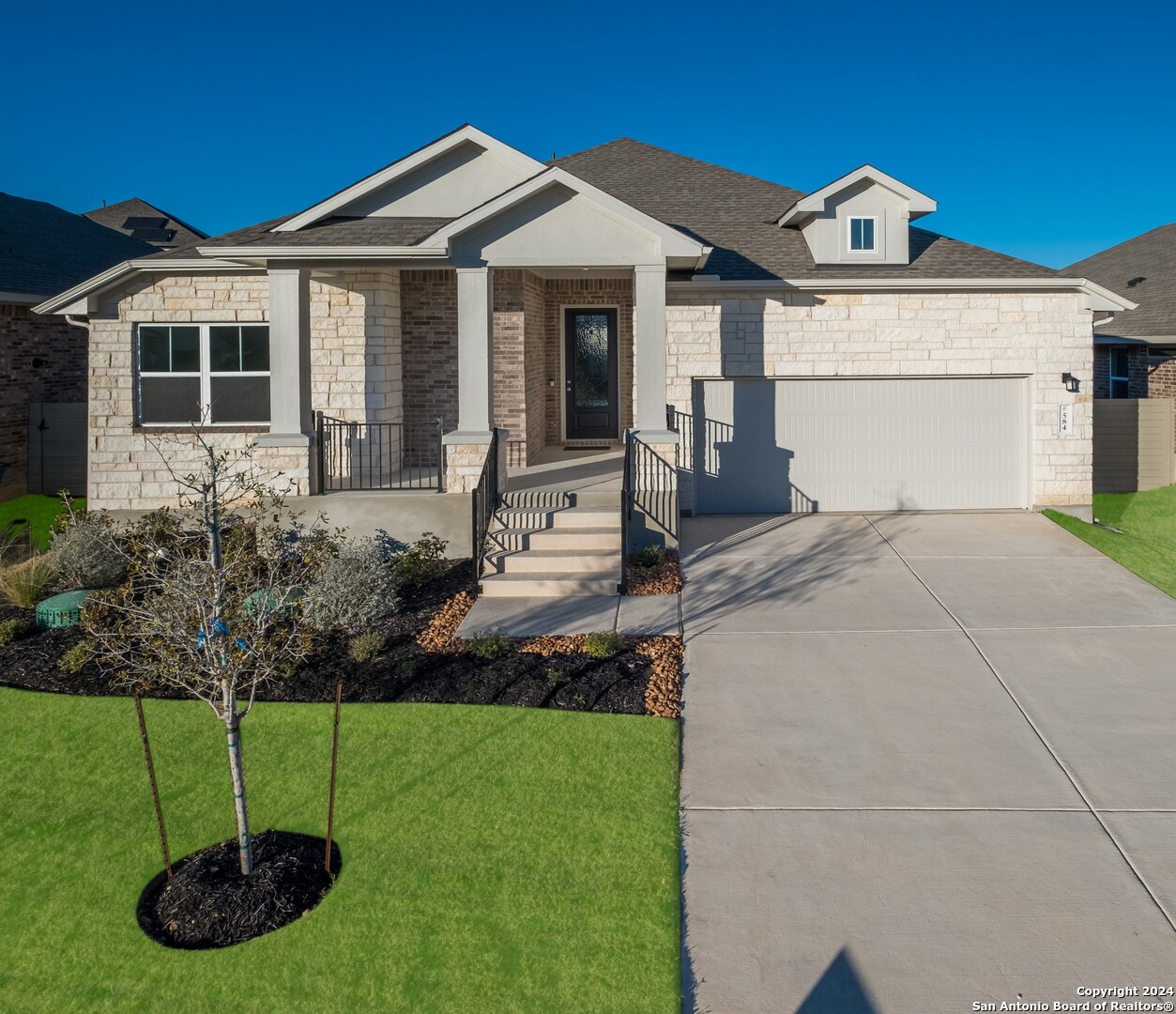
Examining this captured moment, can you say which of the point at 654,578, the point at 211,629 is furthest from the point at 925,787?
the point at 654,578

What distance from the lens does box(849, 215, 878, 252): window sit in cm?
1638

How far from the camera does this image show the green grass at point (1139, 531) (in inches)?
539

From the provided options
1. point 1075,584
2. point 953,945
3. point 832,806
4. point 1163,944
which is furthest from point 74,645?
point 1075,584

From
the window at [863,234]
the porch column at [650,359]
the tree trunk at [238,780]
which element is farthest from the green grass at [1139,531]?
the tree trunk at [238,780]

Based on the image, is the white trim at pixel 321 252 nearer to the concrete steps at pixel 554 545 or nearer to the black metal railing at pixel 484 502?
the black metal railing at pixel 484 502

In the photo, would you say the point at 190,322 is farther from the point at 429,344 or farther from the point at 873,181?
the point at 873,181

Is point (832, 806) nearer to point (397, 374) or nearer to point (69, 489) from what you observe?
point (397, 374)

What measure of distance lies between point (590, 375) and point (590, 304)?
1.20 metres

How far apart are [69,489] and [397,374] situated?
270 inches

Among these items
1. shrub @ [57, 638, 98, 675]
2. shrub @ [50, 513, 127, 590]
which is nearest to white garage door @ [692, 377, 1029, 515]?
shrub @ [50, 513, 127, 590]

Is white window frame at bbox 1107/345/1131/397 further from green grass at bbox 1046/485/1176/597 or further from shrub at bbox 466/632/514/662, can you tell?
shrub at bbox 466/632/514/662

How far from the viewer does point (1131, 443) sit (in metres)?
18.9

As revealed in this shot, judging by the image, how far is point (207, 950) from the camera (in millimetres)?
5902

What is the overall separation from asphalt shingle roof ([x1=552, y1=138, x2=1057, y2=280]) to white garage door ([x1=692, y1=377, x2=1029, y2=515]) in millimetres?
1594
